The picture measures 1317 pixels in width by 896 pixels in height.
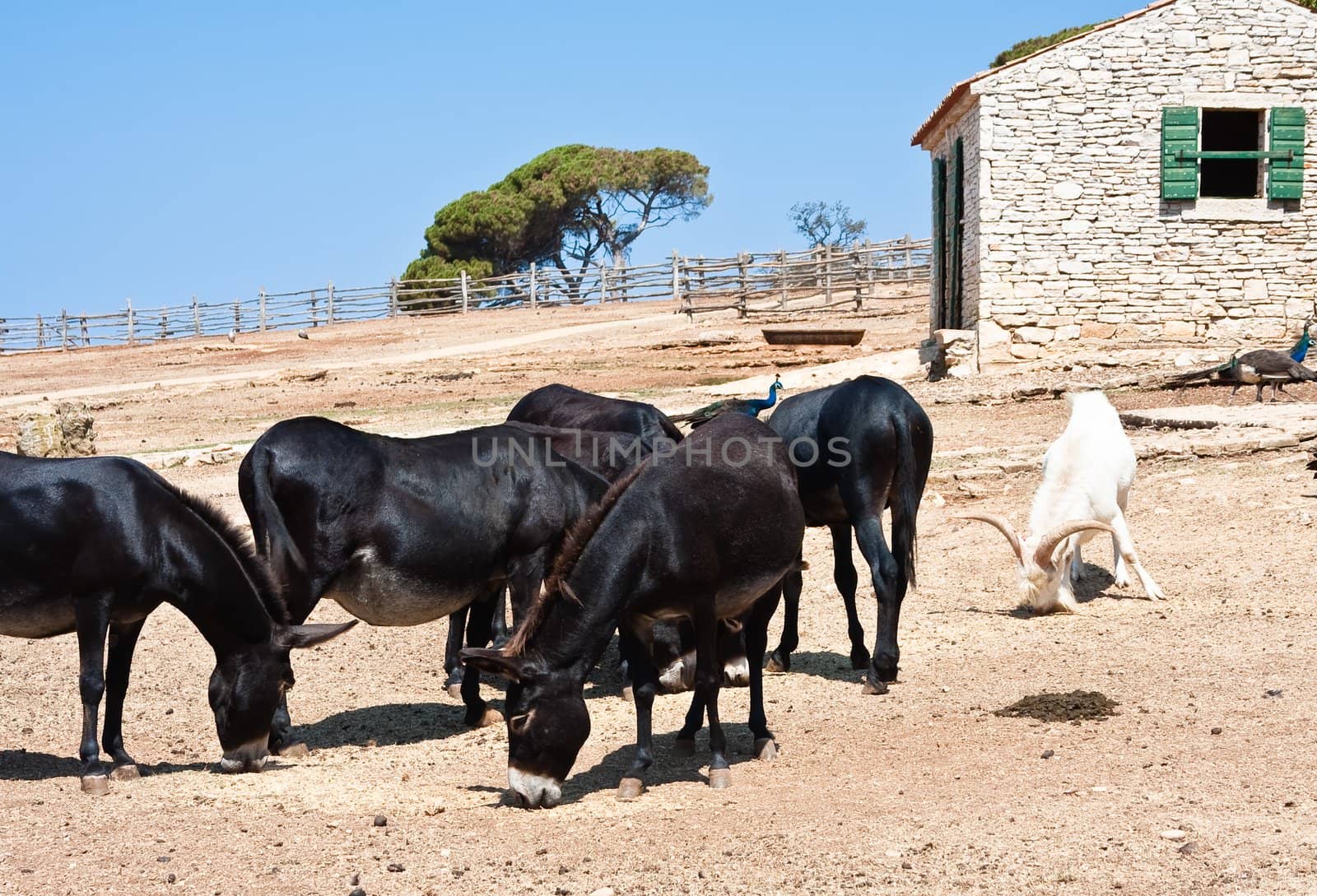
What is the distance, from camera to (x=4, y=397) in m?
31.6

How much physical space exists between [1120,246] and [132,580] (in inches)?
663

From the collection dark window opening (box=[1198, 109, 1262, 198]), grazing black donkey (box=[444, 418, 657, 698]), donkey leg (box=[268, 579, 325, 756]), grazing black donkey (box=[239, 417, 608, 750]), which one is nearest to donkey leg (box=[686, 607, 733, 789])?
grazing black donkey (box=[239, 417, 608, 750])

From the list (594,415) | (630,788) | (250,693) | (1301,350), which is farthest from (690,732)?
(1301,350)

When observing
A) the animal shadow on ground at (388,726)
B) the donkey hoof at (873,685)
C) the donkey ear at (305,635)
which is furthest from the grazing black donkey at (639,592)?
the animal shadow on ground at (388,726)

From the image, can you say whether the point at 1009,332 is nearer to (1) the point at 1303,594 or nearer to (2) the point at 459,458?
(1) the point at 1303,594

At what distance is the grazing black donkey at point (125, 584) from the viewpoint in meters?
6.35

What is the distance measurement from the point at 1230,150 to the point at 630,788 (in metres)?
21.0

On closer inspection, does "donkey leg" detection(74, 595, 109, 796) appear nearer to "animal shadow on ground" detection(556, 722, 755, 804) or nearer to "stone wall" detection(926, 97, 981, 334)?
"animal shadow on ground" detection(556, 722, 755, 804)

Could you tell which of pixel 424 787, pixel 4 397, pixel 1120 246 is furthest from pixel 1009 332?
pixel 4 397

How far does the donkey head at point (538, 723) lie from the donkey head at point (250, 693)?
1.15 meters

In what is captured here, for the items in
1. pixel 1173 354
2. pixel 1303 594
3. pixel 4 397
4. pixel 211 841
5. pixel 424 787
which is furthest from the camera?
pixel 4 397

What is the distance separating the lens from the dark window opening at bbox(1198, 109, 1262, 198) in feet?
73.4

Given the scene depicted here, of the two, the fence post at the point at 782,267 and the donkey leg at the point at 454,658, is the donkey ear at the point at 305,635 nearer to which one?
the donkey leg at the point at 454,658

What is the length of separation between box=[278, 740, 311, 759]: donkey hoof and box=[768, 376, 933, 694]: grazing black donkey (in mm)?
2782
